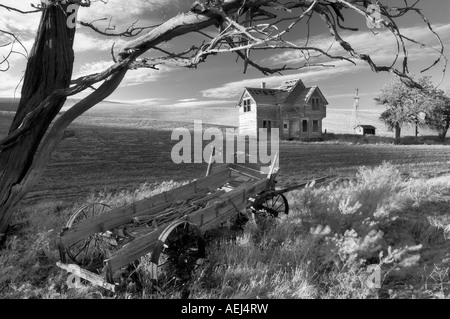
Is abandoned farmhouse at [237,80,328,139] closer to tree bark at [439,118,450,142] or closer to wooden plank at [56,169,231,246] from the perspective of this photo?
tree bark at [439,118,450,142]

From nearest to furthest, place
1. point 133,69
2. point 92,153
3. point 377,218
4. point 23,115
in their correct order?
point 133,69
point 23,115
point 377,218
point 92,153

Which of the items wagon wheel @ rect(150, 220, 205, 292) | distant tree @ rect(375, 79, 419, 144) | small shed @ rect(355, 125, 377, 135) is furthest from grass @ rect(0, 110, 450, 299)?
small shed @ rect(355, 125, 377, 135)

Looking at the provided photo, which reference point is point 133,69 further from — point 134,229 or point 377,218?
point 377,218

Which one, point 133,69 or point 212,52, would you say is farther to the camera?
point 133,69

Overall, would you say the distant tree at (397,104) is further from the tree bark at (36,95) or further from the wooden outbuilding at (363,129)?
the tree bark at (36,95)

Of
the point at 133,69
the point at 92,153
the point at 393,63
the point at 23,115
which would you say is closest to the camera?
the point at 393,63

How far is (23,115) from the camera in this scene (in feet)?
16.3

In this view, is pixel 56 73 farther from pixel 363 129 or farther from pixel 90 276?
pixel 363 129

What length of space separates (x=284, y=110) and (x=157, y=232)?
28.9m

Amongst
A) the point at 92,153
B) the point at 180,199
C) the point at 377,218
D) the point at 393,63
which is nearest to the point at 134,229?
the point at 180,199

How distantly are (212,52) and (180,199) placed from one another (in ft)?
9.14

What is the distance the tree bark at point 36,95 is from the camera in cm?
489

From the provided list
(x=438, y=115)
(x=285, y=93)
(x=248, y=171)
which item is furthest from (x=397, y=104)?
(x=248, y=171)

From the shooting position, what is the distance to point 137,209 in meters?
5.06
